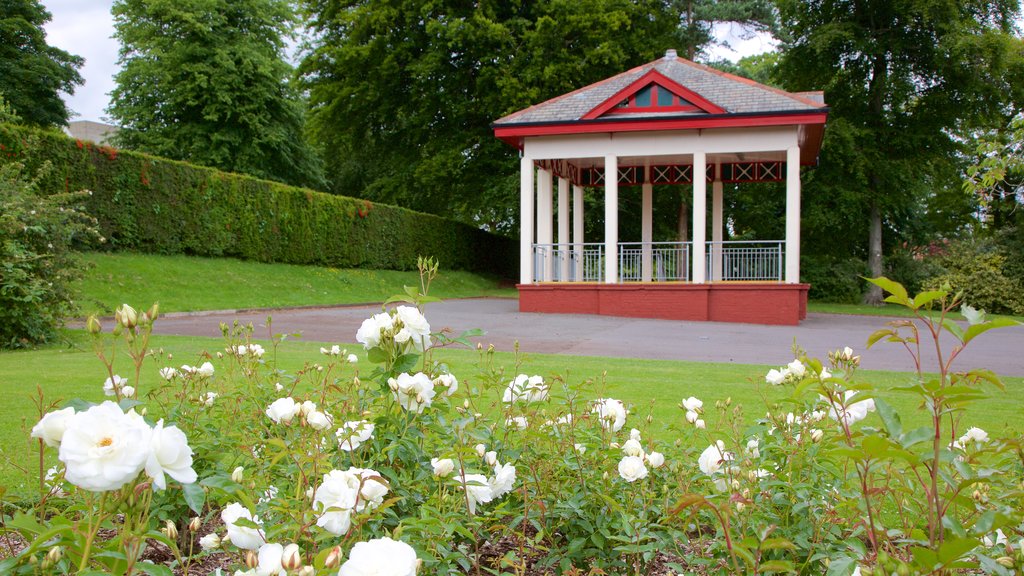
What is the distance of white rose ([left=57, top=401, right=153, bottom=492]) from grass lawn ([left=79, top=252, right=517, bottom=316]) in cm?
1226

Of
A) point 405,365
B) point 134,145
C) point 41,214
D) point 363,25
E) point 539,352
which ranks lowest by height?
point 539,352

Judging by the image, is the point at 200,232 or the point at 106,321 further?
the point at 200,232

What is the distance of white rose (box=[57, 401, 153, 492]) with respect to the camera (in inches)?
47.9

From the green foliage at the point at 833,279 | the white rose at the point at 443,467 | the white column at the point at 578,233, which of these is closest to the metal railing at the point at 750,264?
the white column at the point at 578,233

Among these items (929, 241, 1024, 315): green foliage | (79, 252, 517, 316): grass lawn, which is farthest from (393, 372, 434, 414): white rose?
(929, 241, 1024, 315): green foliage

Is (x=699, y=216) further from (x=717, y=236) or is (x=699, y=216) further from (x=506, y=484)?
(x=506, y=484)

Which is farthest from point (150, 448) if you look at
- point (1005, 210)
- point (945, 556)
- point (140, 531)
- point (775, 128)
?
point (1005, 210)

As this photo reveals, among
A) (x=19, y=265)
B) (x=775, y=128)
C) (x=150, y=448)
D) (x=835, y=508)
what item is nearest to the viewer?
(x=150, y=448)

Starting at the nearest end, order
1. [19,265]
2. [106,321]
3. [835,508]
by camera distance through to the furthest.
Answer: [835,508], [19,265], [106,321]

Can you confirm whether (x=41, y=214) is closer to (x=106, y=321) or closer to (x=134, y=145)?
(x=106, y=321)

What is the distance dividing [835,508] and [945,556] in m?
0.95

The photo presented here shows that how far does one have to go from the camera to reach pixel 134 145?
34094mm

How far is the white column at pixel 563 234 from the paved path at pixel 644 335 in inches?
77.8

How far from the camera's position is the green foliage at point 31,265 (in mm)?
9602
